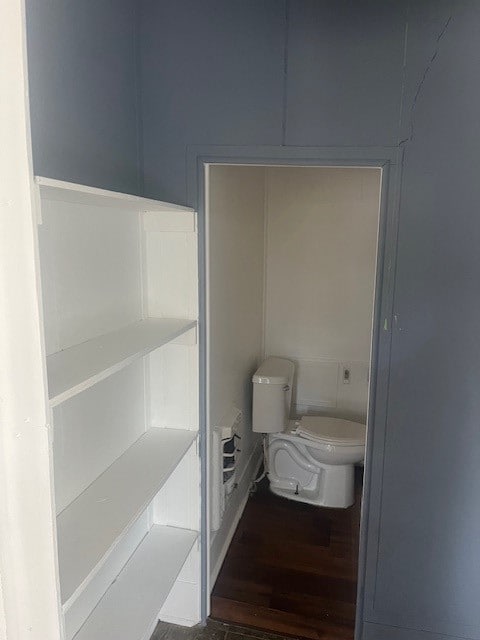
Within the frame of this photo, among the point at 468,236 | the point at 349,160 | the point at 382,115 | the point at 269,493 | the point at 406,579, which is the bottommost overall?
the point at 269,493

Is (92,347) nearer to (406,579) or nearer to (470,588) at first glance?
(406,579)

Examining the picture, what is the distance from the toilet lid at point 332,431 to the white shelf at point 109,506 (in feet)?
3.99

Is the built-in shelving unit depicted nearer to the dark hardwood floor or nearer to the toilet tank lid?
the dark hardwood floor

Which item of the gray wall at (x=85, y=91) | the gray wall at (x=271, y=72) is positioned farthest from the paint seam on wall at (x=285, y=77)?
the gray wall at (x=85, y=91)

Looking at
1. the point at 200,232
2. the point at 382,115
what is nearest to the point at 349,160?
the point at 382,115

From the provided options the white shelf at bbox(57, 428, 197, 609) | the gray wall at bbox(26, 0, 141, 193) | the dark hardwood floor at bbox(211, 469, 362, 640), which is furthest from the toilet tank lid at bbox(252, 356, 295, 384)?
the gray wall at bbox(26, 0, 141, 193)

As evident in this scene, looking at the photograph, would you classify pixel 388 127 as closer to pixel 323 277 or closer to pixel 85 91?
pixel 85 91

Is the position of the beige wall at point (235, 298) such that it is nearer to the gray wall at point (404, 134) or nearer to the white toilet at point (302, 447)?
the white toilet at point (302, 447)

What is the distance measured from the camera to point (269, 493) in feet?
10.3

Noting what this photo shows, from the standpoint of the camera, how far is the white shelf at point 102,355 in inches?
42.8

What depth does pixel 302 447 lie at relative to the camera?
9.87ft

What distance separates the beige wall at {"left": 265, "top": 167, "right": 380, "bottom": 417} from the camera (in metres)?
3.24

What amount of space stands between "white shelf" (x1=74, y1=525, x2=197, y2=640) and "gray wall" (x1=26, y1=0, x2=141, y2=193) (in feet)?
4.56

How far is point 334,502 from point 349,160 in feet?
7.04
